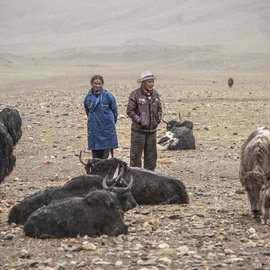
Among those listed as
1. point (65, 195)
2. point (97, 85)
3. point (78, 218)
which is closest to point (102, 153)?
point (97, 85)

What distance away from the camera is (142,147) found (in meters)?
10.2

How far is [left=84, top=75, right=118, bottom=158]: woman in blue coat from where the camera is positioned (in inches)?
398

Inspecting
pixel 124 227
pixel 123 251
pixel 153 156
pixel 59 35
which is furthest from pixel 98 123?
pixel 59 35

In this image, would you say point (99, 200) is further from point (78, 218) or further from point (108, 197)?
point (78, 218)

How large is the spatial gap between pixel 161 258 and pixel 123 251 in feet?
1.43

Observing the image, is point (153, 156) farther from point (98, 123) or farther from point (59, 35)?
point (59, 35)

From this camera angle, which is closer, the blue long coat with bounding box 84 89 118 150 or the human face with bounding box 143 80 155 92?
the human face with bounding box 143 80 155 92

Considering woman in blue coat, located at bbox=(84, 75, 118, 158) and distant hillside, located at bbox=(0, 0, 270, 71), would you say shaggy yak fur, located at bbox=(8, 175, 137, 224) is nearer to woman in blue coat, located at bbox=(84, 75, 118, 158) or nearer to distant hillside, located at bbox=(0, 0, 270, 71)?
woman in blue coat, located at bbox=(84, 75, 118, 158)

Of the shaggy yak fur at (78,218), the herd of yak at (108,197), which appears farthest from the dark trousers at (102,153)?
the shaggy yak fur at (78,218)

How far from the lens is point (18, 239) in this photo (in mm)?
7129

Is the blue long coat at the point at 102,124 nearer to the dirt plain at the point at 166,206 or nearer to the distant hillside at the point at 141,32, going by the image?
the dirt plain at the point at 166,206

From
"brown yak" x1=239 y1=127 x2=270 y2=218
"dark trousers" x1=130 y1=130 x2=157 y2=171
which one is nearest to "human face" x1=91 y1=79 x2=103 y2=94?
"dark trousers" x1=130 y1=130 x2=157 y2=171

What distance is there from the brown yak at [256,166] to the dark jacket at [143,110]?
208cm

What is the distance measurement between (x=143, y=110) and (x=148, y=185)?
56.3 inches
